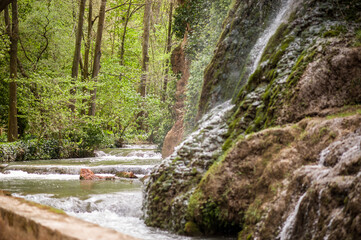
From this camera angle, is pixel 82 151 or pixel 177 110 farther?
pixel 82 151

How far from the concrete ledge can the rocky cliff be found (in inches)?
87.1

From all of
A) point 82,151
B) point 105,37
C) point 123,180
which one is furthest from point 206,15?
point 105,37

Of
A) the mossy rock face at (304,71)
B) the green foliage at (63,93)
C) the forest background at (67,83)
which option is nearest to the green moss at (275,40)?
the mossy rock face at (304,71)

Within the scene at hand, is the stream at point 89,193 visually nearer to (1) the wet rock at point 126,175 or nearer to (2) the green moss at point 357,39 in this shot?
(1) the wet rock at point 126,175

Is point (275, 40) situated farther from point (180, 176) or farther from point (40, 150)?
point (40, 150)

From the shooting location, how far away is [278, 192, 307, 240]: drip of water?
411 centimetres

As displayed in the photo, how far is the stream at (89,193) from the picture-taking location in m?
6.73

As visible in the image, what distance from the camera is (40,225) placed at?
2.54m

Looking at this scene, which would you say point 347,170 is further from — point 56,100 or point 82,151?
point 82,151

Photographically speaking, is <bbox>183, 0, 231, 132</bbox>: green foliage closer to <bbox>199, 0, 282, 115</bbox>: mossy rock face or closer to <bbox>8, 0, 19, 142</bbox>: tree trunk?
<bbox>199, 0, 282, 115</bbox>: mossy rock face

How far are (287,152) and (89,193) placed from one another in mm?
5433

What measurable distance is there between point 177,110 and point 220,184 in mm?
12645

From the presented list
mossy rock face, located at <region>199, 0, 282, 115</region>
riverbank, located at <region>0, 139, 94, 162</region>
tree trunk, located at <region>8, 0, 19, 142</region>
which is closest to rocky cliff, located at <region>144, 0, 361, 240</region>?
mossy rock face, located at <region>199, 0, 282, 115</region>

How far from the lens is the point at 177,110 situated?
717 inches
